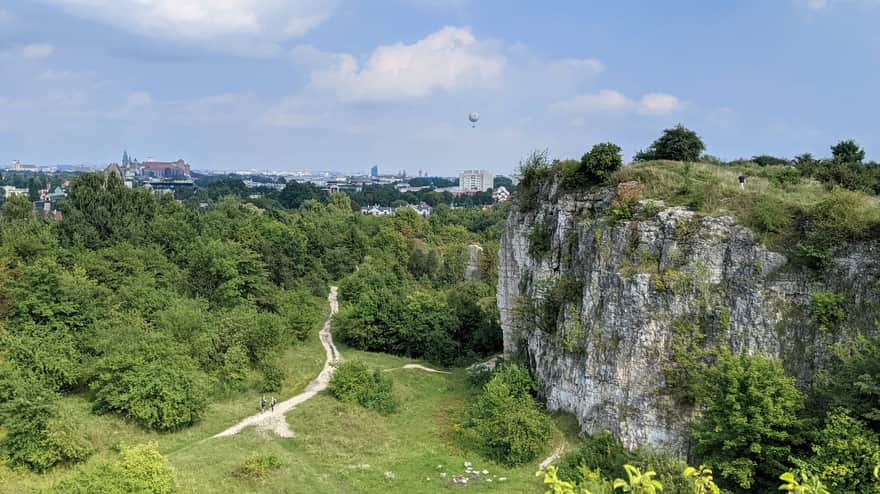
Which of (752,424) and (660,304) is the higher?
(660,304)

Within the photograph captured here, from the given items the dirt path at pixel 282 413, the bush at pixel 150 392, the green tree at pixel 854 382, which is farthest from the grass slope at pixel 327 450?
the green tree at pixel 854 382

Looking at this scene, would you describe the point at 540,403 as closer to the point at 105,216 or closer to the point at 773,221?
the point at 773,221

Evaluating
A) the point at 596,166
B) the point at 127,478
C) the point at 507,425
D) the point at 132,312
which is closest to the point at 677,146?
the point at 596,166

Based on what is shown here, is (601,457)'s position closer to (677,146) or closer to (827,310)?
(827,310)

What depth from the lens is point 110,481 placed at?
20031 mm

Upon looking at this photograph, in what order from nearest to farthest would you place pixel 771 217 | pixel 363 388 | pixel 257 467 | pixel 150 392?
pixel 771 217 → pixel 257 467 → pixel 150 392 → pixel 363 388

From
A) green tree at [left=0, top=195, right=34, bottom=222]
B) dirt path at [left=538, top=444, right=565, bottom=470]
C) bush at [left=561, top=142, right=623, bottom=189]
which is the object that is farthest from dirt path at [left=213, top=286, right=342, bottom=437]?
green tree at [left=0, top=195, right=34, bottom=222]

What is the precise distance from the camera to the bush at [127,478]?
19922 mm

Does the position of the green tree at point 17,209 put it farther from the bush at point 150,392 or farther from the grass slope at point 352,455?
the grass slope at point 352,455

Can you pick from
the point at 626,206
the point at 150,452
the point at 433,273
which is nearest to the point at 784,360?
the point at 626,206

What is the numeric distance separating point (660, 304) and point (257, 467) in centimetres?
1968

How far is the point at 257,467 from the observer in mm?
25734

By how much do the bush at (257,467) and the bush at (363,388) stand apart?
8.58m

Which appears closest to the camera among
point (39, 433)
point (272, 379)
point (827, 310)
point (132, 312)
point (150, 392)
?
point (827, 310)
